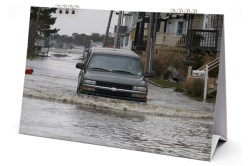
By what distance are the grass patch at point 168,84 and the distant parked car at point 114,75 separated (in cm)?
11

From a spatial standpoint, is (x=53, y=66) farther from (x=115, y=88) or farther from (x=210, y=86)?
(x=210, y=86)

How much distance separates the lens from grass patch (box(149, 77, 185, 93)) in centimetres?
781

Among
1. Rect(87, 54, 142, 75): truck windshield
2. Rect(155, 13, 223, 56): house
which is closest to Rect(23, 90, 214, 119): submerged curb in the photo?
Rect(87, 54, 142, 75): truck windshield

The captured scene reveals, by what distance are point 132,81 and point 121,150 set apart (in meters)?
1.12

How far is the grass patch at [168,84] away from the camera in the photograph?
7809 mm

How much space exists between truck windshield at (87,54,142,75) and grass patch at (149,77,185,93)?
30 cm

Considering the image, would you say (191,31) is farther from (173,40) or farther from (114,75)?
(114,75)

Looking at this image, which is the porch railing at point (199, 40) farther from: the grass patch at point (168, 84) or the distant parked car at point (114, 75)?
the distant parked car at point (114, 75)

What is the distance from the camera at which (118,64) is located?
26.9ft

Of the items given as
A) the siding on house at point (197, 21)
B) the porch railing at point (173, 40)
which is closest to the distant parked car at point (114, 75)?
the porch railing at point (173, 40)

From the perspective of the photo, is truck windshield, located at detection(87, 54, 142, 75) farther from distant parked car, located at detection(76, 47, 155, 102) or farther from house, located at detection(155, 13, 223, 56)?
house, located at detection(155, 13, 223, 56)

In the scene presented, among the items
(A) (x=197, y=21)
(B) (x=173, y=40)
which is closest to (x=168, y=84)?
(B) (x=173, y=40)

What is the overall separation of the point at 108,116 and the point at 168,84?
108 cm

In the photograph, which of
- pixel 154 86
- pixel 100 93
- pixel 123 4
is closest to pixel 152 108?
pixel 154 86
